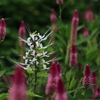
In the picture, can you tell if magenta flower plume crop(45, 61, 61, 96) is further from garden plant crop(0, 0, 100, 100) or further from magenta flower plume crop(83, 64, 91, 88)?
magenta flower plume crop(83, 64, 91, 88)

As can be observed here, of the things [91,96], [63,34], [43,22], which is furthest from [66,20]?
[91,96]

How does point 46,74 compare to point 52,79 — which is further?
point 46,74

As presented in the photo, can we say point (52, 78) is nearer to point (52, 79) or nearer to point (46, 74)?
point (52, 79)

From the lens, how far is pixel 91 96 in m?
1.86

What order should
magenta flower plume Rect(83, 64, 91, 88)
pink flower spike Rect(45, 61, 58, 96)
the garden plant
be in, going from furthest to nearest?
1. magenta flower plume Rect(83, 64, 91, 88)
2. pink flower spike Rect(45, 61, 58, 96)
3. the garden plant

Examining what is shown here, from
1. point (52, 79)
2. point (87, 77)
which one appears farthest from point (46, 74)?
point (52, 79)

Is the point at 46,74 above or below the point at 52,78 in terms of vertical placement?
above

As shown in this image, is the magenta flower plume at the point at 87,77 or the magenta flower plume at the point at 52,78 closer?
the magenta flower plume at the point at 52,78

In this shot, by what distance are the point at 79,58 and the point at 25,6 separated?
4.14 metres

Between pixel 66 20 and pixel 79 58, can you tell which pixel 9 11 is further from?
pixel 79 58

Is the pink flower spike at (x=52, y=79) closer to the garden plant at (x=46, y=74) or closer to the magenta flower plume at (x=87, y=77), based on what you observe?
the garden plant at (x=46, y=74)

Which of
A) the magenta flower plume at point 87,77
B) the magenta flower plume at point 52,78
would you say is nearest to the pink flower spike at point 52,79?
the magenta flower plume at point 52,78

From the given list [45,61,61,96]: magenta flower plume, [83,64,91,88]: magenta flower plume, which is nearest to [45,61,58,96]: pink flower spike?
[45,61,61,96]: magenta flower plume

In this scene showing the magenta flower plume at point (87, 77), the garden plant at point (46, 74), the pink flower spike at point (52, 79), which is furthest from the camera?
the magenta flower plume at point (87, 77)
